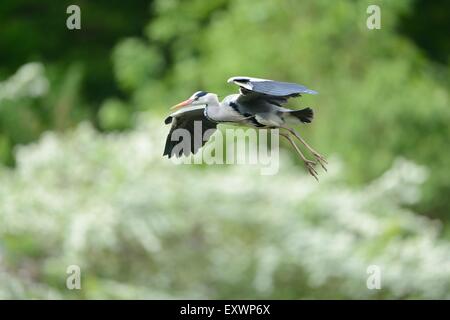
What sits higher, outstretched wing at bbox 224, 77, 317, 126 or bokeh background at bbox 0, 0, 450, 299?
bokeh background at bbox 0, 0, 450, 299

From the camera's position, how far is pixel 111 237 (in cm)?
493

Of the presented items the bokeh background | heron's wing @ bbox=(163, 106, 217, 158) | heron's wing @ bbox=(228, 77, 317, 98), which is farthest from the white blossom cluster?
heron's wing @ bbox=(228, 77, 317, 98)

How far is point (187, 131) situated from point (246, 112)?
0.13m

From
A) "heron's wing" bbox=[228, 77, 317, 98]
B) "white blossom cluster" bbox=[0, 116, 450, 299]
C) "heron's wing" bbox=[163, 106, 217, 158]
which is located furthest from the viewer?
"white blossom cluster" bbox=[0, 116, 450, 299]

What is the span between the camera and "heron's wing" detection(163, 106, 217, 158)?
1.42 meters

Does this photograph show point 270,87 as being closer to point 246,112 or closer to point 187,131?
point 246,112

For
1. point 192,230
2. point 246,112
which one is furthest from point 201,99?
point 192,230

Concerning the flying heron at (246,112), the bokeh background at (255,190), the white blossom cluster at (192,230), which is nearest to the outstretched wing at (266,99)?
the flying heron at (246,112)

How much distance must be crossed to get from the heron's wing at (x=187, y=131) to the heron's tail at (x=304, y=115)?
124 mm

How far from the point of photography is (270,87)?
1.36 m

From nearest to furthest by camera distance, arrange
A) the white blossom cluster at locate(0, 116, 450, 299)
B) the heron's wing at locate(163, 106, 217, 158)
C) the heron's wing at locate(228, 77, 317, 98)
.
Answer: the heron's wing at locate(228, 77, 317, 98) < the heron's wing at locate(163, 106, 217, 158) < the white blossom cluster at locate(0, 116, 450, 299)

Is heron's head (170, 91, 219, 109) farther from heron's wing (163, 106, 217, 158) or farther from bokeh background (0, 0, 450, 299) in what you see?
bokeh background (0, 0, 450, 299)

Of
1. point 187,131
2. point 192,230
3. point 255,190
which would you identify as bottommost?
point 187,131

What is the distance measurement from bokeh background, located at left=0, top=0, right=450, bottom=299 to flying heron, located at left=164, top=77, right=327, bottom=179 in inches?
123
